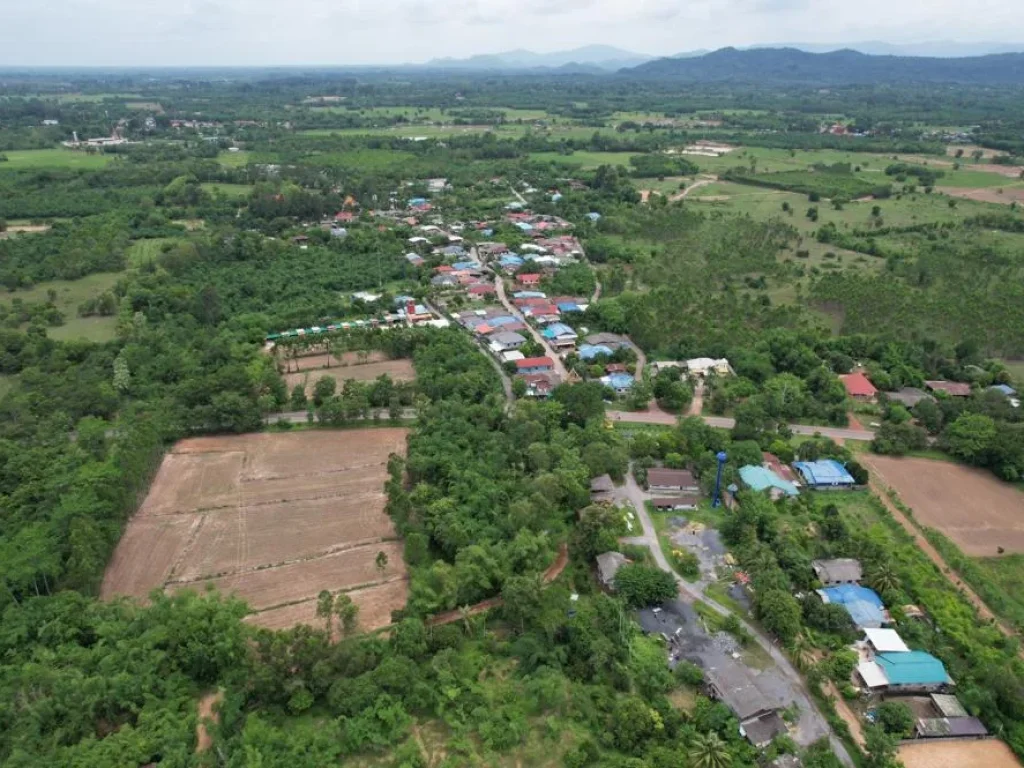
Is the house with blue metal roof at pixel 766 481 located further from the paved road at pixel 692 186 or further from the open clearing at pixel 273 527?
the paved road at pixel 692 186

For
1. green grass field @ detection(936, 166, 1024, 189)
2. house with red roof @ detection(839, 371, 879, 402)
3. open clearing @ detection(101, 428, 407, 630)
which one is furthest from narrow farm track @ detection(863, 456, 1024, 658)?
green grass field @ detection(936, 166, 1024, 189)

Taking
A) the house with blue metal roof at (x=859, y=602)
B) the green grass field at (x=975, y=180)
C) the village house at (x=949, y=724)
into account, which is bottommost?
the village house at (x=949, y=724)

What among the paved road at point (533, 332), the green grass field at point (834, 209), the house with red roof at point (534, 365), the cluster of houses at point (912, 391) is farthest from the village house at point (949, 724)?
the green grass field at point (834, 209)

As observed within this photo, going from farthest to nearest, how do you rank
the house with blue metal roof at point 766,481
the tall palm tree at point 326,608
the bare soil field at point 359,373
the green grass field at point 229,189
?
the green grass field at point 229,189
the bare soil field at point 359,373
the house with blue metal roof at point 766,481
the tall palm tree at point 326,608

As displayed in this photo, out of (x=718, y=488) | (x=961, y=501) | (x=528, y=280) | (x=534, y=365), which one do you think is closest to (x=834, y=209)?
(x=528, y=280)

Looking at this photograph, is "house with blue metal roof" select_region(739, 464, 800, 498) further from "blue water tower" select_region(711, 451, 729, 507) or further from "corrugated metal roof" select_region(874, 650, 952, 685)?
"corrugated metal roof" select_region(874, 650, 952, 685)

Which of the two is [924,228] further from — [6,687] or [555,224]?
[6,687]

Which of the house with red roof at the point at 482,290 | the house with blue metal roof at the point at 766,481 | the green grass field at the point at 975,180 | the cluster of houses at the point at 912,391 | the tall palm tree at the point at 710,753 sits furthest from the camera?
the green grass field at the point at 975,180
